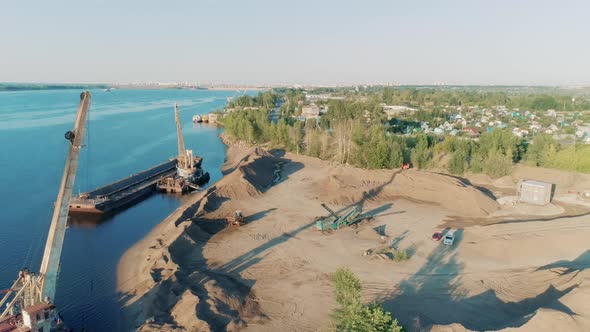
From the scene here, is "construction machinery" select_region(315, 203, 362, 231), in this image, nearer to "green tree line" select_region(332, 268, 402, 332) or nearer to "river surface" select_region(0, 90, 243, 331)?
"river surface" select_region(0, 90, 243, 331)

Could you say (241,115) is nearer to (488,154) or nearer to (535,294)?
(488,154)

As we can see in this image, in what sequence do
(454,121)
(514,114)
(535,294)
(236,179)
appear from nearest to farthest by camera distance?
(535,294), (236,179), (454,121), (514,114)

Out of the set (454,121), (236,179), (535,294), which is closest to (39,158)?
(236,179)

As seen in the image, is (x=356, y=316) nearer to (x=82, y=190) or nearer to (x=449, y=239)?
(x=449, y=239)

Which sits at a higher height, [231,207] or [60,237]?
[60,237]

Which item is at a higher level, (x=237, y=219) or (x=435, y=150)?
(x=435, y=150)

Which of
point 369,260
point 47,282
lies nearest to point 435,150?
point 369,260
